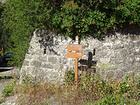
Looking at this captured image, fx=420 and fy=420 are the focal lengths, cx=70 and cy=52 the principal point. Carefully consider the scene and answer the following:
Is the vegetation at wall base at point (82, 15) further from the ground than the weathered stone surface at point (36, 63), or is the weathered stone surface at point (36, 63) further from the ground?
the vegetation at wall base at point (82, 15)

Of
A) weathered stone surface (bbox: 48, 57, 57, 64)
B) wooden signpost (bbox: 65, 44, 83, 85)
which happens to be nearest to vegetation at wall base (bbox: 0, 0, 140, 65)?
wooden signpost (bbox: 65, 44, 83, 85)

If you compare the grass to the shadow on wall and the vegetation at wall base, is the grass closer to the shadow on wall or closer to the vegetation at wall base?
the shadow on wall

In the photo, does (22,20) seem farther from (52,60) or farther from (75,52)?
(75,52)

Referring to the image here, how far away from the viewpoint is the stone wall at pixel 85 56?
12508mm

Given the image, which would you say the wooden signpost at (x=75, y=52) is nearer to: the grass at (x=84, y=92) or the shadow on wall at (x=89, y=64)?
the grass at (x=84, y=92)

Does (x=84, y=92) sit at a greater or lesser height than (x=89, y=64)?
lesser

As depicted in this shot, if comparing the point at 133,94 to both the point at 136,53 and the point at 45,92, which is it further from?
the point at 45,92

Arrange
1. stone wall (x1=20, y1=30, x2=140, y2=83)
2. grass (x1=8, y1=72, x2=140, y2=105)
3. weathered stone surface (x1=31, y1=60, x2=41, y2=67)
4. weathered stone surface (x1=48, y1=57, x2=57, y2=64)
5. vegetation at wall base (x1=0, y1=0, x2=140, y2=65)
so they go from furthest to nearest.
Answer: weathered stone surface (x1=31, y1=60, x2=41, y2=67) → weathered stone surface (x1=48, y1=57, x2=57, y2=64) → stone wall (x1=20, y1=30, x2=140, y2=83) → vegetation at wall base (x1=0, y1=0, x2=140, y2=65) → grass (x1=8, y1=72, x2=140, y2=105)

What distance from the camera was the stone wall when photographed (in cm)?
1251

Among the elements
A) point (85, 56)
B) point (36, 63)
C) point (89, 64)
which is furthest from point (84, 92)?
point (36, 63)

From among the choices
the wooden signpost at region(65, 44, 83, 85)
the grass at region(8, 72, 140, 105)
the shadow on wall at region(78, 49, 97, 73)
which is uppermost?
the wooden signpost at region(65, 44, 83, 85)

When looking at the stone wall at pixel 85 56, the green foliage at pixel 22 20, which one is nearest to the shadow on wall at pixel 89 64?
the stone wall at pixel 85 56

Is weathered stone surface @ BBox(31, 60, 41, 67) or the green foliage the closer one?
the green foliage

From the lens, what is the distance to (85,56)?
41.4 ft
